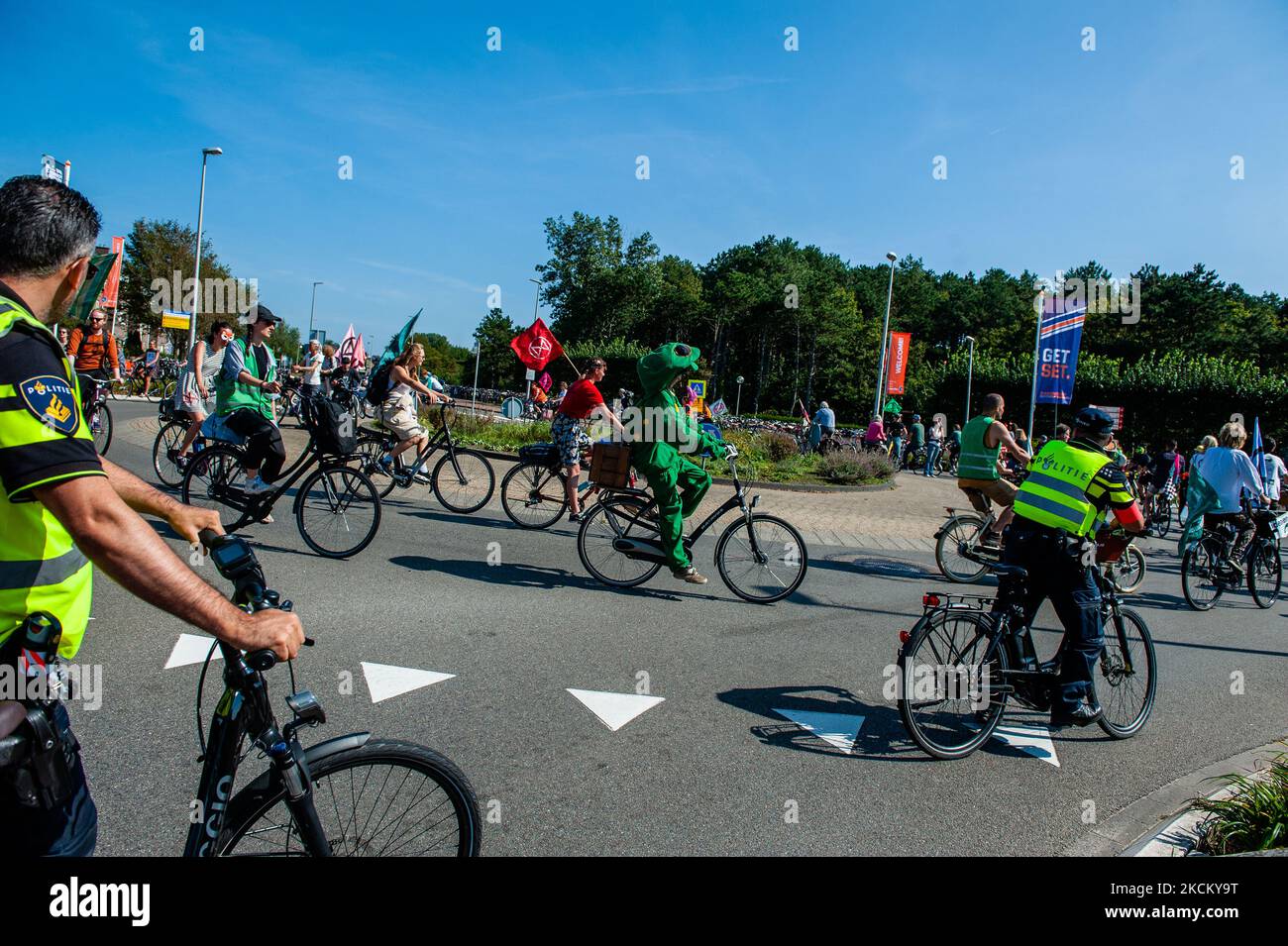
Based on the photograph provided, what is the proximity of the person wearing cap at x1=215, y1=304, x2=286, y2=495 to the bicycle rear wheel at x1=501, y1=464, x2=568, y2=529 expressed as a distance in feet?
9.16

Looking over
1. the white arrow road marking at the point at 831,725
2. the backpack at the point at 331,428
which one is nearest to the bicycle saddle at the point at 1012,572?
the white arrow road marking at the point at 831,725

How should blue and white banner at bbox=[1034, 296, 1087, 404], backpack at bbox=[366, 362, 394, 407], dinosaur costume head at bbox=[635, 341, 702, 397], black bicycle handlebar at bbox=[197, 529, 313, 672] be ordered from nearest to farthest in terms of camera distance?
black bicycle handlebar at bbox=[197, 529, 313, 672] < dinosaur costume head at bbox=[635, 341, 702, 397] < backpack at bbox=[366, 362, 394, 407] < blue and white banner at bbox=[1034, 296, 1087, 404]

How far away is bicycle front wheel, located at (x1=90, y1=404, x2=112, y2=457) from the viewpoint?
12.4 meters

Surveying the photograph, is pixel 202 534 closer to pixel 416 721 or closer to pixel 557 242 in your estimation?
pixel 416 721

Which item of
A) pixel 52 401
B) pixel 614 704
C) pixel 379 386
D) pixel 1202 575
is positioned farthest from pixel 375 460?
pixel 1202 575

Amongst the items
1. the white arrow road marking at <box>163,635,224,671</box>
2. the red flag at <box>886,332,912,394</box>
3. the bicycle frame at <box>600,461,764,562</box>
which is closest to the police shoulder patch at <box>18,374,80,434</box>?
the white arrow road marking at <box>163,635,224,671</box>

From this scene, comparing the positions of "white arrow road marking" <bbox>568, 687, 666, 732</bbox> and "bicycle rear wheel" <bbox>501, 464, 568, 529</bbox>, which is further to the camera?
"bicycle rear wheel" <bbox>501, 464, 568, 529</bbox>

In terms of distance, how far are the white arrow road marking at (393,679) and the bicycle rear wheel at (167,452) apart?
21.3ft

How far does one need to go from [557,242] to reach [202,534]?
71670 millimetres

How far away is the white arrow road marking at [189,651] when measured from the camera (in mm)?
4684

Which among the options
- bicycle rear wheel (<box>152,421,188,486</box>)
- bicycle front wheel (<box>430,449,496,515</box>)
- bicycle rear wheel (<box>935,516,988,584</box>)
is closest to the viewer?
bicycle rear wheel (<box>935,516,988,584</box>)

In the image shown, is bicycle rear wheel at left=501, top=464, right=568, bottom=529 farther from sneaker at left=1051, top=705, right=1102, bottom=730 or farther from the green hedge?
the green hedge
